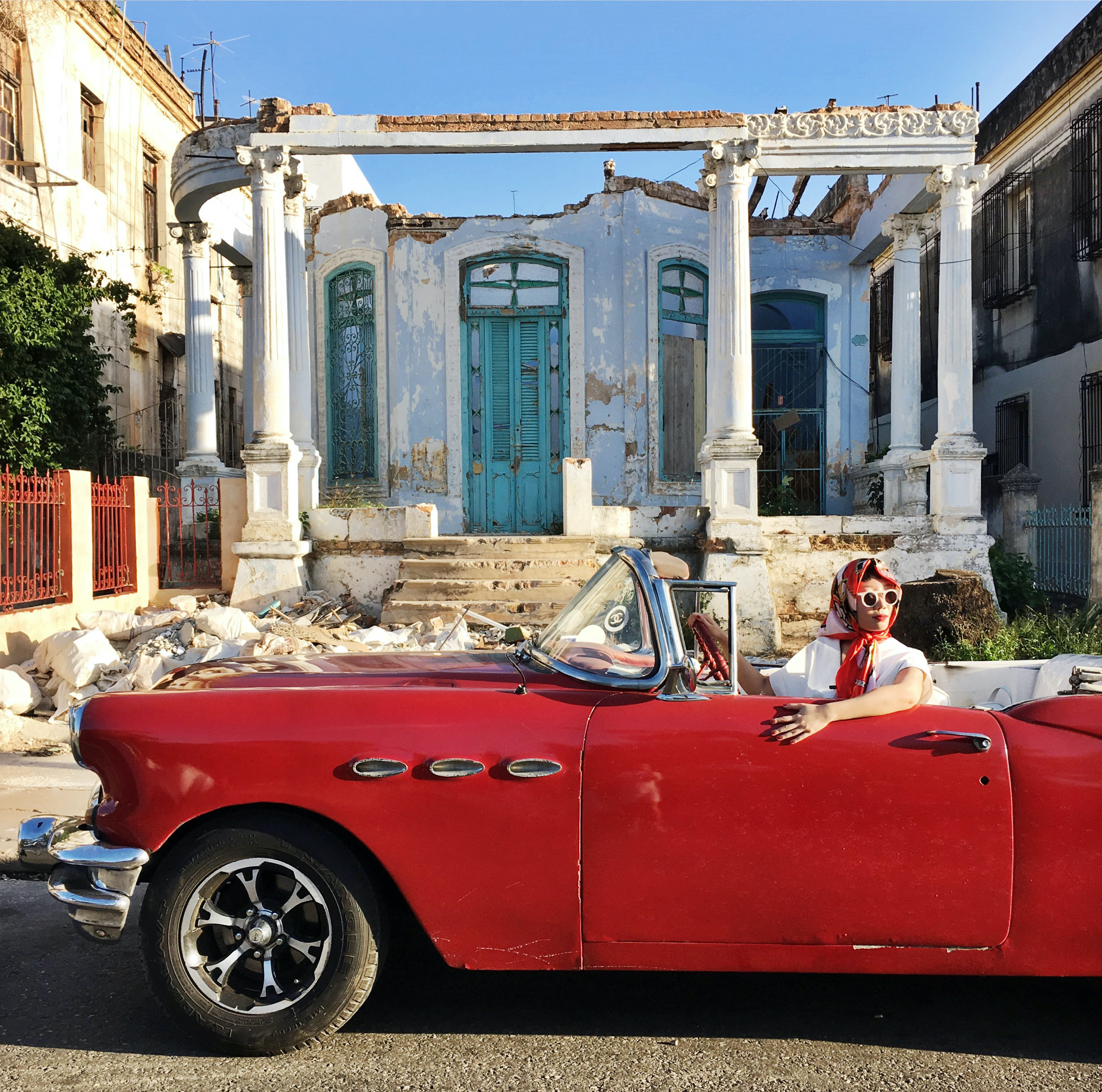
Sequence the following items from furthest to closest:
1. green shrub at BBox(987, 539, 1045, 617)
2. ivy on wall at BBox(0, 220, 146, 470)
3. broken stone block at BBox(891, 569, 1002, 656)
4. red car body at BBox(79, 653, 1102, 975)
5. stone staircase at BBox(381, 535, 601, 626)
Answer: ivy on wall at BBox(0, 220, 146, 470)
green shrub at BBox(987, 539, 1045, 617)
stone staircase at BBox(381, 535, 601, 626)
broken stone block at BBox(891, 569, 1002, 656)
red car body at BBox(79, 653, 1102, 975)

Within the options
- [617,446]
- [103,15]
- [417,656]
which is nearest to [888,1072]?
[417,656]

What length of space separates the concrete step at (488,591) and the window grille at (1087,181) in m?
10.0

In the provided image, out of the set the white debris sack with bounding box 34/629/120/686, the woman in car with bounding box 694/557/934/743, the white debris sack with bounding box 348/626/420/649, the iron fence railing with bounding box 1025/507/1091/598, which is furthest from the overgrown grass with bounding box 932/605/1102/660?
the white debris sack with bounding box 34/629/120/686

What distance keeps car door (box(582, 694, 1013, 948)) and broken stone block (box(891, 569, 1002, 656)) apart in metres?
5.57

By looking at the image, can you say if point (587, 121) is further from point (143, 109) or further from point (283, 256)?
point (143, 109)

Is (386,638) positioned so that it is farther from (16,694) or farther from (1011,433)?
(1011,433)

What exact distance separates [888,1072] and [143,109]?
62.2 feet

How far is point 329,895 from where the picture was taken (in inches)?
103

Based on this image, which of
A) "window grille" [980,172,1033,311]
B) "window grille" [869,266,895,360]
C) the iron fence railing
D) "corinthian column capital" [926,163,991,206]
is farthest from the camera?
"window grille" [869,266,895,360]

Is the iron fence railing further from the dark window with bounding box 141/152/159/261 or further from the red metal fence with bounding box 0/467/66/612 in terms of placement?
the dark window with bounding box 141/152/159/261

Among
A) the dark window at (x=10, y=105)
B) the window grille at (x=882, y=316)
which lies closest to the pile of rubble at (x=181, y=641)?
the dark window at (x=10, y=105)

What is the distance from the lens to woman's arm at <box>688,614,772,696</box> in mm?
3225

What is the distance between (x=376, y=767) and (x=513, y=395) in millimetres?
11592

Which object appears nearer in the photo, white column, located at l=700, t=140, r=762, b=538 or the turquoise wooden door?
white column, located at l=700, t=140, r=762, b=538
